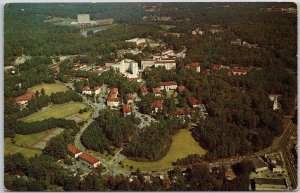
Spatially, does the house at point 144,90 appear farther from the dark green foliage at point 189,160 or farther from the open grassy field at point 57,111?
the dark green foliage at point 189,160

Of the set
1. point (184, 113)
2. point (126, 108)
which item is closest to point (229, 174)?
point (184, 113)

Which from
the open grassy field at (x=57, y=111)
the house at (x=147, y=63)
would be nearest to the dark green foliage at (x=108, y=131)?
the open grassy field at (x=57, y=111)

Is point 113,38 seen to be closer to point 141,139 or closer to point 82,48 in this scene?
point 82,48

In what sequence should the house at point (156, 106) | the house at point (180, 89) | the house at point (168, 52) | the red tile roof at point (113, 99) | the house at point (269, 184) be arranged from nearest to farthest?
the house at point (269, 184), the house at point (156, 106), the red tile roof at point (113, 99), the house at point (180, 89), the house at point (168, 52)

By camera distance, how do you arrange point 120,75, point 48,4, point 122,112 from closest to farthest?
point 48,4 < point 122,112 < point 120,75

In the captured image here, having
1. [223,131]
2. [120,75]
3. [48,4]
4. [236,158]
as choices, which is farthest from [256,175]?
[48,4]

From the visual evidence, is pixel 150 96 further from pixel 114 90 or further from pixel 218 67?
pixel 218 67
